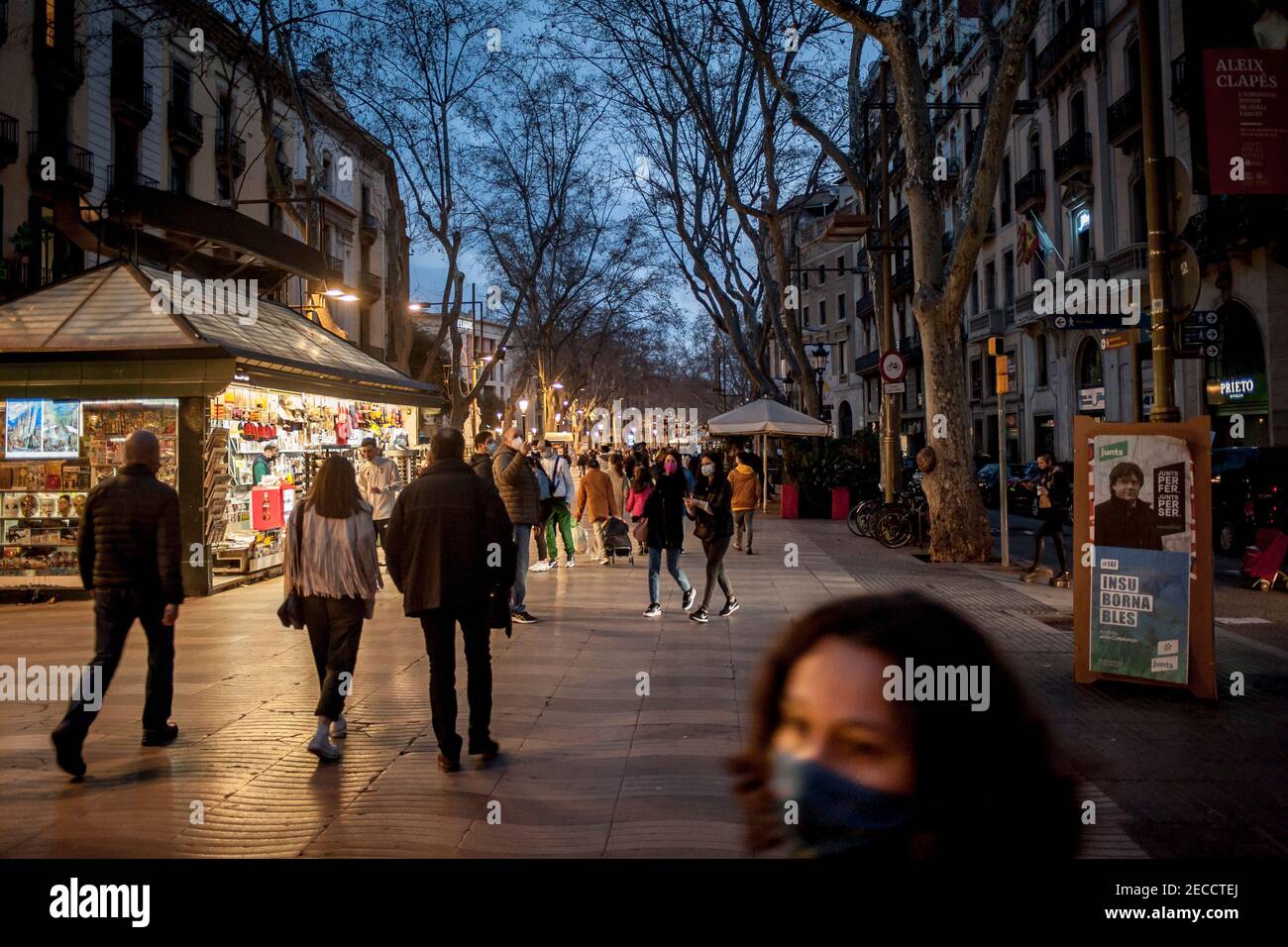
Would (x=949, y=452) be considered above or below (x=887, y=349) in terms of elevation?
below

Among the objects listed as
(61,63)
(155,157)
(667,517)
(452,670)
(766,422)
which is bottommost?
(452,670)

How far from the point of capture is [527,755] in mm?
5566

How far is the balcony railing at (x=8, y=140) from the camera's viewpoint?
2294 cm

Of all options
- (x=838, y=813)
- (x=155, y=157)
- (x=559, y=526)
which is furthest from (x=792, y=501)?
(x=838, y=813)

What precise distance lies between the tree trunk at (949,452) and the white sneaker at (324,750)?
10333 millimetres

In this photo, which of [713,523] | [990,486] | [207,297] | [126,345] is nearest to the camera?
[713,523]

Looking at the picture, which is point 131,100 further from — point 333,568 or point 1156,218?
point 1156,218

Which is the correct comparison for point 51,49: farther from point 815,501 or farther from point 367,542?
point 367,542

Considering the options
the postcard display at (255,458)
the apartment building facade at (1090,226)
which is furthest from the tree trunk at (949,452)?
the postcard display at (255,458)

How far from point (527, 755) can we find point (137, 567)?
2422 mm

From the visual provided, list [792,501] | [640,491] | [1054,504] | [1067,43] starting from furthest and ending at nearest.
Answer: [1067,43] < [792,501] < [640,491] < [1054,504]

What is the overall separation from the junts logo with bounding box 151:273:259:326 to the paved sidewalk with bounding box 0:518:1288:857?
13.5 ft

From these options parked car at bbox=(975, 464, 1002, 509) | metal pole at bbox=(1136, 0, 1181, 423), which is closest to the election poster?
metal pole at bbox=(1136, 0, 1181, 423)

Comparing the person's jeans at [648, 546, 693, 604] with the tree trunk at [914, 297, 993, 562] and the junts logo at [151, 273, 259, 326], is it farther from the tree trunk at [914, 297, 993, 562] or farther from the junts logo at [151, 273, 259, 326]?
the junts logo at [151, 273, 259, 326]
